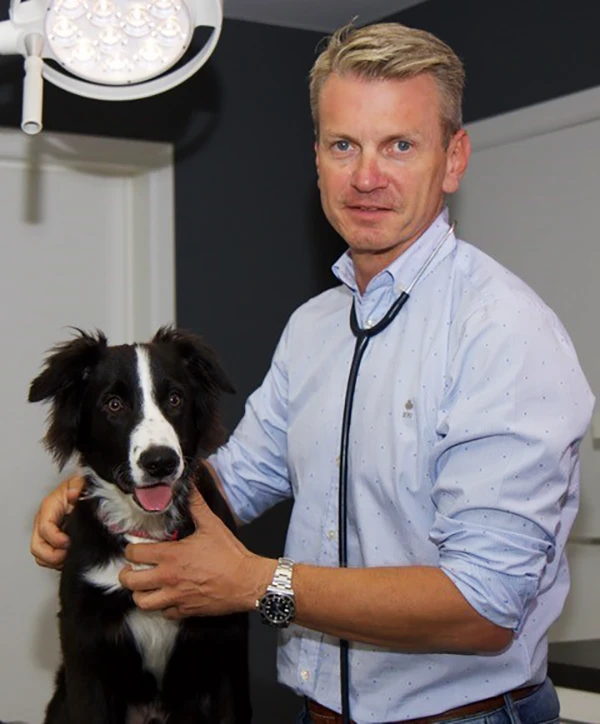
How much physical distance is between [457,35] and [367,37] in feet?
8.14

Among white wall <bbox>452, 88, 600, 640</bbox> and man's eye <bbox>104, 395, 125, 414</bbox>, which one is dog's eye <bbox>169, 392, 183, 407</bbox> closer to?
man's eye <bbox>104, 395, 125, 414</bbox>

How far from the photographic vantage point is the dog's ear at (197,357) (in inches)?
89.2

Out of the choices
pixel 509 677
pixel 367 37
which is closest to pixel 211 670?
pixel 509 677

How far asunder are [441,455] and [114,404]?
0.74 meters

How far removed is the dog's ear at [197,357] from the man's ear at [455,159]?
61 cm

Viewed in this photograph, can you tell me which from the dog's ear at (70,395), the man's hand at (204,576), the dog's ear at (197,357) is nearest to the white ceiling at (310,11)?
the dog's ear at (197,357)

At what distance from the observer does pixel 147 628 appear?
211cm

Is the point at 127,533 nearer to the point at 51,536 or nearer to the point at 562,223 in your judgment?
the point at 51,536

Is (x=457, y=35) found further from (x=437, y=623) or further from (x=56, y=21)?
(x=437, y=623)

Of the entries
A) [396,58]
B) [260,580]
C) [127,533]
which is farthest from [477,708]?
[396,58]

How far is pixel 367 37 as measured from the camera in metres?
1.76

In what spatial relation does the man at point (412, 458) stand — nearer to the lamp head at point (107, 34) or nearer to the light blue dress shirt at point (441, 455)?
the light blue dress shirt at point (441, 455)

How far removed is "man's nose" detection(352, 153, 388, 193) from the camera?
1.78 meters

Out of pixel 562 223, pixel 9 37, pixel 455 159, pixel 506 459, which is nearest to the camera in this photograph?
pixel 506 459
